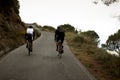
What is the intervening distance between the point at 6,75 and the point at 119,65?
674 cm

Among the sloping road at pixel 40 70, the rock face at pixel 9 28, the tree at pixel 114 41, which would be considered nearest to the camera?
the sloping road at pixel 40 70

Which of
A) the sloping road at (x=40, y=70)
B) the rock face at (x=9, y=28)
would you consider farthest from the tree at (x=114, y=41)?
the sloping road at (x=40, y=70)

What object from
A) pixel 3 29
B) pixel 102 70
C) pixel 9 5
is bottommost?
pixel 102 70

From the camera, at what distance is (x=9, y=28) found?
115ft

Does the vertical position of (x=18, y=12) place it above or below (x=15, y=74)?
above

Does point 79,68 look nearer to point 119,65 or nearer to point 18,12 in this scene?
point 119,65

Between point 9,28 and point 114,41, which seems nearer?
point 9,28

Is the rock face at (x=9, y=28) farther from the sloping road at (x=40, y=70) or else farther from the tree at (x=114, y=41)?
the tree at (x=114, y=41)

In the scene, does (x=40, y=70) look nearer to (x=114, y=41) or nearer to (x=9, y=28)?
(x=9, y=28)

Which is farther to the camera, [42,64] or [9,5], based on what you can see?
[9,5]

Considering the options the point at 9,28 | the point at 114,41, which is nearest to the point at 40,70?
the point at 9,28

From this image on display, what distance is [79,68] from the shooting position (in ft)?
64.2

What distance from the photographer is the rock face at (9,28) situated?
2821 cm

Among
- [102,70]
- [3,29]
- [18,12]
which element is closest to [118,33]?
[18,12]
